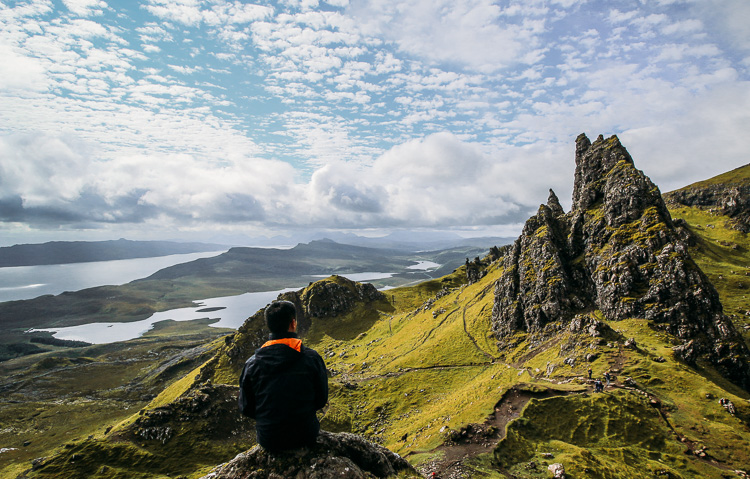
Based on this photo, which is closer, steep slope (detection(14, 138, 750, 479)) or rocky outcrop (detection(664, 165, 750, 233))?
steep slope (detection(14, 138, 750, 479))

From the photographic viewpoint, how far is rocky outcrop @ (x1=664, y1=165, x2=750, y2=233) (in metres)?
114

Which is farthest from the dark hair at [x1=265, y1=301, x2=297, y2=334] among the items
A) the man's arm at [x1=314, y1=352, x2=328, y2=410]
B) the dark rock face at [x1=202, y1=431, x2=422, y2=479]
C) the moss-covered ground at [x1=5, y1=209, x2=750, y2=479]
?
the moss-covered ground at [x1=5, y1=209, x2=750, y2=479]

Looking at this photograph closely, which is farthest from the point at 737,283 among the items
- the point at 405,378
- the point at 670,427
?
the point at 405,378

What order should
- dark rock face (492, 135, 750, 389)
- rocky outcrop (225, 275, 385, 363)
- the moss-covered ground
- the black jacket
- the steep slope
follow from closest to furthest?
1. the black jacket
2. the moss-covered ground
3. the steep slope
4. dark rock face (492, 135, 750, 389)
5. rocky outcrop (225, 275, 385, 363)

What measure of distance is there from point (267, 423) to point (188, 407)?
5337cm

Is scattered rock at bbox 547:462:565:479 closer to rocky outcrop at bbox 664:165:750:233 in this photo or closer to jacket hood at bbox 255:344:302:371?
jacket hood at bbox 255:344:302:371

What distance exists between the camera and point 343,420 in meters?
64.1

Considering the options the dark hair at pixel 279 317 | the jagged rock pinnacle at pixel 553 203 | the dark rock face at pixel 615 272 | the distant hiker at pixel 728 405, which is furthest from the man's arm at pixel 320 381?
the jagged rock pinnacle at pixel 553 203

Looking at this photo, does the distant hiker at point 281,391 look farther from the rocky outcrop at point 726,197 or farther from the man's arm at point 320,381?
the rocky outcrop at point 726,197

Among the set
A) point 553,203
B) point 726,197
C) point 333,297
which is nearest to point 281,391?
point 553,203

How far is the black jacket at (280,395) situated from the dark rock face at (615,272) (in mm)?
62721

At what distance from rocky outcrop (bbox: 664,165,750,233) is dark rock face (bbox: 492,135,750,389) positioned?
64.4 meters

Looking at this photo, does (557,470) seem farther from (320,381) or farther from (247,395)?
(247,395)

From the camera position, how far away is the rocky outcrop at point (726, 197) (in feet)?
373
